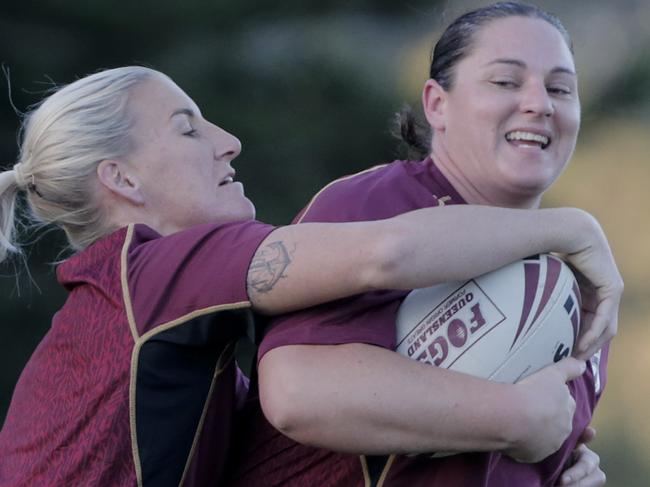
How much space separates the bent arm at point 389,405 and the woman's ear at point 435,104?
75 cm

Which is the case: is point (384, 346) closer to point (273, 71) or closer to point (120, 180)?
point (120, 180)

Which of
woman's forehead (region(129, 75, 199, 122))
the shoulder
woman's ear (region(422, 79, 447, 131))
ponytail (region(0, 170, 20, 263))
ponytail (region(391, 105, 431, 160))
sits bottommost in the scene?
ponytail (region(0, 170, 20, 263))

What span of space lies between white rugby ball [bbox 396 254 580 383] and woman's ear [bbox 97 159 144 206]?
843 millimetres

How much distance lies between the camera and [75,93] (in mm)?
3305

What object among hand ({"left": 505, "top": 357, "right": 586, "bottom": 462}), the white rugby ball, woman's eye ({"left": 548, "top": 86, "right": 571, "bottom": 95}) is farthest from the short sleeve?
woman's eye ({"left": 548, "top": 86, "right": 571, "bottom": 95})

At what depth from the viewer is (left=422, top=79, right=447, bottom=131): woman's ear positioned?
312cm

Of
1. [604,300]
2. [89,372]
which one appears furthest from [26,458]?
[604,300]

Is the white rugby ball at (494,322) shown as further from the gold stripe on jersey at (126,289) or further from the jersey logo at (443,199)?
the gold stripe on jersey at (126,289)

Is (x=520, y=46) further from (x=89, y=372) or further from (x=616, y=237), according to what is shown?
(x=616, y=237)

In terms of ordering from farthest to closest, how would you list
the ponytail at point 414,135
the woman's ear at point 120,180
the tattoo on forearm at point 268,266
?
the ponytail at point 414,135, the woman's ear at point 120,180, the tattoo on forearm at point 268,266

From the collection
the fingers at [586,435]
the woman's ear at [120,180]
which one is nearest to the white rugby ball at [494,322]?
the fingers at [586,435]

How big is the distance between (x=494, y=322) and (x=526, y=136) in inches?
20.9

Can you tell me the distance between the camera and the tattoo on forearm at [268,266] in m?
2.64

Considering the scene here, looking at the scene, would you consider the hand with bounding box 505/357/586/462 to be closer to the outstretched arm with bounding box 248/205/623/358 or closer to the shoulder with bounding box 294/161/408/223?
the outstretched arm with bounding box 248/205/623/358
